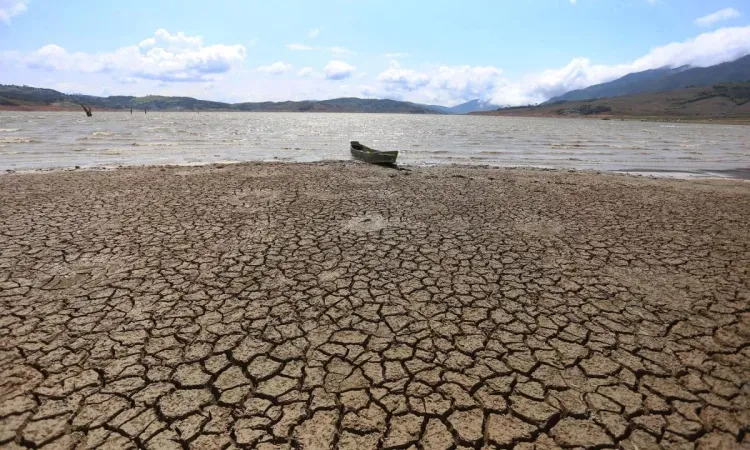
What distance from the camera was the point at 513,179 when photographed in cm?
1538

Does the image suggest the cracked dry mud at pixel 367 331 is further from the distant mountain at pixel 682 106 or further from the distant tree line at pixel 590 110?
the distant tree line at pixel 590 110

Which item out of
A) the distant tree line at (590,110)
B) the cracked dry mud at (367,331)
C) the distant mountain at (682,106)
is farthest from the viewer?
the distant tree line at (590,110)

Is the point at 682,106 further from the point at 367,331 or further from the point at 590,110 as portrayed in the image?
the point at 367,331

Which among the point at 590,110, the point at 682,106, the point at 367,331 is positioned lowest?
the point at 367,331

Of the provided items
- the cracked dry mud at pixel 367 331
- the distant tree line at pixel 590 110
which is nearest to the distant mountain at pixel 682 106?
the distant tree line at pixel 590 110

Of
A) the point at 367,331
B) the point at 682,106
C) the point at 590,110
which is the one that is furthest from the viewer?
the point at 590,110

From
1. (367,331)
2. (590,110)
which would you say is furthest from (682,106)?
(367,331)

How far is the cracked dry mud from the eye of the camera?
3.16 metres

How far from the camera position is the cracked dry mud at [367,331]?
10.4 feet

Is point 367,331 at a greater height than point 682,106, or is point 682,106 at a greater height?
point 682,106

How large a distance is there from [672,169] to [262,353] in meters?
26.0

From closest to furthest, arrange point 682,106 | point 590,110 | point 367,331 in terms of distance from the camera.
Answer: point 367,331 < point 682,106 < point 590,110

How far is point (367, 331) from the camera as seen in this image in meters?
4.45

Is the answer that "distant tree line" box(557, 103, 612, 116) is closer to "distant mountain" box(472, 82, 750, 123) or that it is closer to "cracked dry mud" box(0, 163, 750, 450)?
"distant mountain" box(472, 82, 750, 123)
